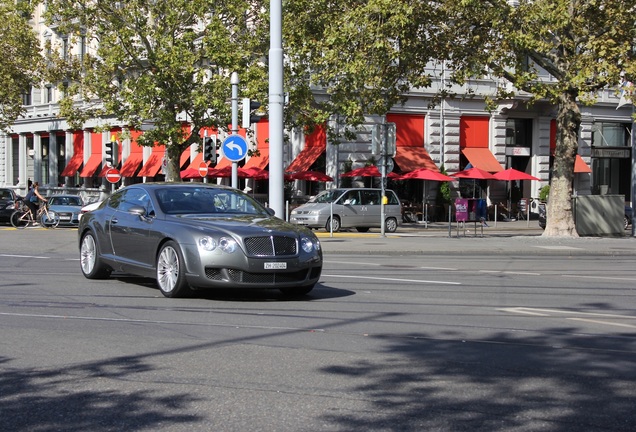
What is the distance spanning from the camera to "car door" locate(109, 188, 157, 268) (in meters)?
12.2

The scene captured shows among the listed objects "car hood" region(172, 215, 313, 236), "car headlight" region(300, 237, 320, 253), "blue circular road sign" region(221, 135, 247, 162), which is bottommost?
"car headlight" region(300, 237, 320, 253)

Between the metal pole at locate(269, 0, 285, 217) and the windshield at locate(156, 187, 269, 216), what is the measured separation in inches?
293

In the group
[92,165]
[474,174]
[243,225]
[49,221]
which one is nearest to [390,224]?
[474,174]

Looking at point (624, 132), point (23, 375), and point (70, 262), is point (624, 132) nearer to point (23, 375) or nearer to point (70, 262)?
point (70, 262)

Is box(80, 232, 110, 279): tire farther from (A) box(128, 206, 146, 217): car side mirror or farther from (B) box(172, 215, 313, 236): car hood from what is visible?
(B) box(172, 215, 313, 236): car hood

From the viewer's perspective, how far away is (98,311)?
10266 mm

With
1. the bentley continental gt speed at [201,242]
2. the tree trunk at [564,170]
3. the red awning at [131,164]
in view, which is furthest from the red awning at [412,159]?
the bentley continental gt speed at [201,242]

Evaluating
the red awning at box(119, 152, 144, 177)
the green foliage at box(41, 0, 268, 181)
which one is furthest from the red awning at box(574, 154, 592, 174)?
the red awning at box(119, 152, 144, 177)

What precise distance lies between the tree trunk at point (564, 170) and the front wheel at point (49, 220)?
18.5m

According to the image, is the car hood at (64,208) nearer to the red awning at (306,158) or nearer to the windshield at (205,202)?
the red awning at (306,158)

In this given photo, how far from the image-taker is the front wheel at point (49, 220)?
35.3m

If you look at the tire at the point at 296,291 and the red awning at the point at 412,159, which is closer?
the tire at the point at 296,291

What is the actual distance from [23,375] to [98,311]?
3549 mm

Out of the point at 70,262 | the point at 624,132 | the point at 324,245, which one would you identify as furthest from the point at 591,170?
the point at 70,262
